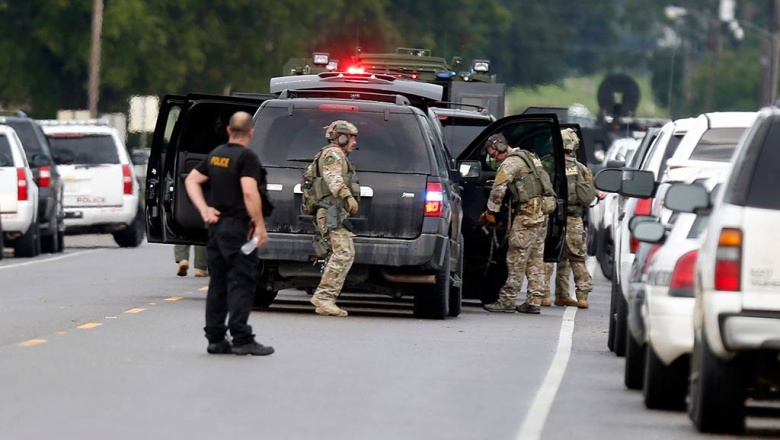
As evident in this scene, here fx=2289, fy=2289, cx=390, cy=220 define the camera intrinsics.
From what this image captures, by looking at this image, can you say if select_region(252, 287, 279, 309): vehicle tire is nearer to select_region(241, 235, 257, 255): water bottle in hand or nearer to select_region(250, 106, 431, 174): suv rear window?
select_region(250, 106, 431, 174): suv rear window

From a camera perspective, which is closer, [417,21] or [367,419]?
[367,419]

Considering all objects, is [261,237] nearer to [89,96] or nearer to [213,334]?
[213,334]

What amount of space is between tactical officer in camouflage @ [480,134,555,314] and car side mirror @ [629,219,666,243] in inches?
319

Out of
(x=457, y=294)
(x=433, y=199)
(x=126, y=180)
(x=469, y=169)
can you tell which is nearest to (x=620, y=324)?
(x=433, y=199)

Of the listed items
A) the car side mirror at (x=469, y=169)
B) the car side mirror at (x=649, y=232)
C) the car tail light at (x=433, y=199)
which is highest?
the car side mirror at (x=649, y=232)

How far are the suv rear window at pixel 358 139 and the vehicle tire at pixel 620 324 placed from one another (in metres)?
3.13

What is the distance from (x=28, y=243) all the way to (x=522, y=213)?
10699 mm

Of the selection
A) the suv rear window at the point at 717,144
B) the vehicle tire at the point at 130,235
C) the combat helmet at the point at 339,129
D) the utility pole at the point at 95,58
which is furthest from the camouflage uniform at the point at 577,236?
the utility pole at the point at 95,58

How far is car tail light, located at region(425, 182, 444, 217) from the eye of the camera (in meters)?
18.6

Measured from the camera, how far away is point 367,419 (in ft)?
37.2

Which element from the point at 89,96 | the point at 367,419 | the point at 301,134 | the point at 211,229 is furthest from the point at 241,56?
the point at 367,419

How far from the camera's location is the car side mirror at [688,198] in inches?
444

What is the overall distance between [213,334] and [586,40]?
114 meters

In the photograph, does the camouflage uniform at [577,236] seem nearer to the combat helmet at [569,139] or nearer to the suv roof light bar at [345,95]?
the combat helmet at [569,139]
